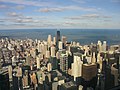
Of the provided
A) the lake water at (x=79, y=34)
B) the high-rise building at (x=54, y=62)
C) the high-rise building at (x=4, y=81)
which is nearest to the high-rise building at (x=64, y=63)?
the high-rise building at (x=54, y=62)

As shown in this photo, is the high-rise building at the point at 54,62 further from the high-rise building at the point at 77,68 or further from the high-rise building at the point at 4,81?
the high-rise building at the point at 4,81

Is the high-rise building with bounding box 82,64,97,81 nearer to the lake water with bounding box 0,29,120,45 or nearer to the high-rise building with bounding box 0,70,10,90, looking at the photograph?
the lake water with bounding box 0,29,120,45

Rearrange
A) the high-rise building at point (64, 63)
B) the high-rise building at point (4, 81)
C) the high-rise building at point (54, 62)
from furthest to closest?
the high-rise building at point (54, 62) < the high-rise building at point (64, 63) < the high-rise building at point (4, 81)

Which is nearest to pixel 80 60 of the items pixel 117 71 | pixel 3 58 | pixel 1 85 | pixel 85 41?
pixel 85 41

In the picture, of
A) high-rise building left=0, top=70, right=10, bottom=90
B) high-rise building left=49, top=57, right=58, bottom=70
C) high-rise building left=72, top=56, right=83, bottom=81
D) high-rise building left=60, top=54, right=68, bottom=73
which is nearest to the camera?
high-rise building left=0, top=70, right=10, bottom=90

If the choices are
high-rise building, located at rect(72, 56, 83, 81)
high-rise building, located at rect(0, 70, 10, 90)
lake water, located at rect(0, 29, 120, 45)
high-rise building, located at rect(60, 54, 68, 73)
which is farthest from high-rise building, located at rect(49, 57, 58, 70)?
high-rise building, located at rect(0, 70, 10, 90)

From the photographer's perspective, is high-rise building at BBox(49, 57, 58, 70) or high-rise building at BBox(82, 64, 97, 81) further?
high-rise building at BBox(49, 57, 58, 70)

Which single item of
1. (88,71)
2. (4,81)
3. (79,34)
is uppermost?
(79,34)

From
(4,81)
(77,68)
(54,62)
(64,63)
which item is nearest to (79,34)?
(77,68)

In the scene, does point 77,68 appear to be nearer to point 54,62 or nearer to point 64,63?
point 64,63

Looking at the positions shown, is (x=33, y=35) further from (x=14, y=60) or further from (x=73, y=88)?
(x=73, y=88)

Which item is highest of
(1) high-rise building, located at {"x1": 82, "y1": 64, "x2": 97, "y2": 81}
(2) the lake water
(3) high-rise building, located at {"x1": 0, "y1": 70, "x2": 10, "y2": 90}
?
(2) the lake water
